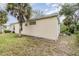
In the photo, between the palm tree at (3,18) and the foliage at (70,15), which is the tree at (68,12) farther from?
the palm tree at (3,18)

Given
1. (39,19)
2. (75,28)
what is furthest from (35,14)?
(75,28)

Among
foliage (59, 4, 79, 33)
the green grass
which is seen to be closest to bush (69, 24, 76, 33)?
foliage (59, 4, 79, 33)

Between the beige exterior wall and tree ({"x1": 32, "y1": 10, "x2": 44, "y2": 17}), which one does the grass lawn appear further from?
tree ({"x1": 32, "y1": 10, "x2": 44, "y2": 17})

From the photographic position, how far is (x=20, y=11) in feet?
6.11

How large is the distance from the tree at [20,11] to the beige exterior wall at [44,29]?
7 centimetres

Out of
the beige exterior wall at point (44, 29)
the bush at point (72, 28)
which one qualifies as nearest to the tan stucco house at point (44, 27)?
the beige exterior wall at point (44, 29)

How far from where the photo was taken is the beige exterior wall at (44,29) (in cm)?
184

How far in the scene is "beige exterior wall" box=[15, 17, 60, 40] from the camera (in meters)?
1.84

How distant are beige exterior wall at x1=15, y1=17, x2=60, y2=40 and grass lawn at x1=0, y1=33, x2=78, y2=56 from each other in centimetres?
6

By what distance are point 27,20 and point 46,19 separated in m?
0.22

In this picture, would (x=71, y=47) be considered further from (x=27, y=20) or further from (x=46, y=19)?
(x=27, y=20)

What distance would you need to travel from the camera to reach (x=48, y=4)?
6.08ft

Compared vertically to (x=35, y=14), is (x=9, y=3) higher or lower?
higher

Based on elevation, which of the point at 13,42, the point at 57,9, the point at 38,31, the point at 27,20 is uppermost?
the point at 57,9
